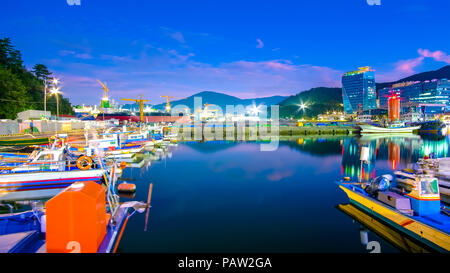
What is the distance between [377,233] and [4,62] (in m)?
59.2

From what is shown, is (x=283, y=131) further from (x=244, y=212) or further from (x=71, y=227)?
(x=71, y=227)

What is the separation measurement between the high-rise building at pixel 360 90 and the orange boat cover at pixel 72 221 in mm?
170899

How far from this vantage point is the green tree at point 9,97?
1250 inches

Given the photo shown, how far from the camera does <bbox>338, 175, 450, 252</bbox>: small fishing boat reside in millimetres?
6459

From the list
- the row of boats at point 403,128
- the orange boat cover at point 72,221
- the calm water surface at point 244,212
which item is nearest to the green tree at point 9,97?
the calm water surface at point 244,212

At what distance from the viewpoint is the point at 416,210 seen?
735 cm

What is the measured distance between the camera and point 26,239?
477 cm

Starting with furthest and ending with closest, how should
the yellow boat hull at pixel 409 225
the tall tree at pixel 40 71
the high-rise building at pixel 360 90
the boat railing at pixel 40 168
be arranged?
1. the high-rise building at pixel 360 90
2. the tall tree at pixel 40 71
3. the boat railing at pixel 40 168
4. the yellow boat hull at pixel 409 225

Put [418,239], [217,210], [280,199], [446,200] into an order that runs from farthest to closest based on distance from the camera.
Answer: [280,199] < [217,210] < [446,200] < [418,239]

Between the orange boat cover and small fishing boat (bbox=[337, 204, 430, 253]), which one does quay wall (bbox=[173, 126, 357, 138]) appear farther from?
the orange boat cover

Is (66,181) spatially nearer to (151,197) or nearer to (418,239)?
(151,197)

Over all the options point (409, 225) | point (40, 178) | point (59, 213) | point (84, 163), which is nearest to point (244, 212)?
point (409, 225)

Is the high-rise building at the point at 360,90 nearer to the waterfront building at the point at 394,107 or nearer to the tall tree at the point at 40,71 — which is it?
the waterfront building at the point at 394,107
